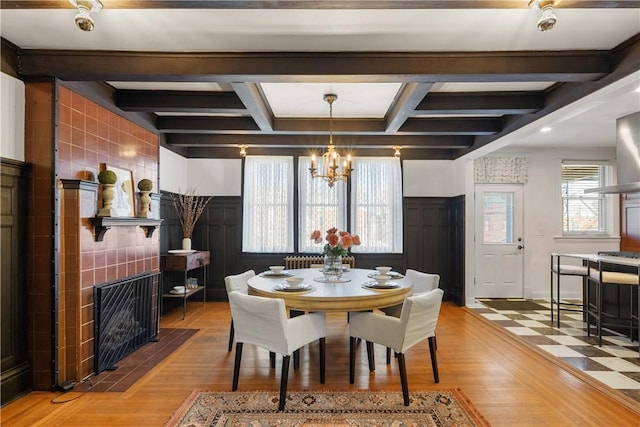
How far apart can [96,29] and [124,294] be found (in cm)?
226

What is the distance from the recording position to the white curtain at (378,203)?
218 inches

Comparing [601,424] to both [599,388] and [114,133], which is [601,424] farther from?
[114,133]

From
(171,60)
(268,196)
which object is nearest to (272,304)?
(171,60)

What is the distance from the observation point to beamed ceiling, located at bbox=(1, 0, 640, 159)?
1.97 m

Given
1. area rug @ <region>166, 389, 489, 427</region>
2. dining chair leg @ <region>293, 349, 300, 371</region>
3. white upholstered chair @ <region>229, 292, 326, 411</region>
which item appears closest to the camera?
area rug @ <region>166, 389, 489, 427</region>

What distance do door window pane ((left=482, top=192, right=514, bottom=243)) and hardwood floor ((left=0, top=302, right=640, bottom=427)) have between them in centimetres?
230

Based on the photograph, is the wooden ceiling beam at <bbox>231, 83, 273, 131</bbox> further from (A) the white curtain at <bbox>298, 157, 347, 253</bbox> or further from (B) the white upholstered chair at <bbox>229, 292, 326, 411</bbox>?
(B) the white upholstered chair at <bbox>229, 292, 326, 411</bbox>

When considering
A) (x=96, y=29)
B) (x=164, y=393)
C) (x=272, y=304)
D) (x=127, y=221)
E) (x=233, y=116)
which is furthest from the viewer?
(x=233, y=116)

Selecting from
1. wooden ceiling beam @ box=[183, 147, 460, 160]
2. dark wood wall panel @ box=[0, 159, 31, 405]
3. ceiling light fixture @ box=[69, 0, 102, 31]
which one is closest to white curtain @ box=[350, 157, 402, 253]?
wooden ceiling beam @ box=[183, 147, 460, 160]

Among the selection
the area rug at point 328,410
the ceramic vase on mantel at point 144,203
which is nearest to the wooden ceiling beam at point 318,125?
the ceramic vase on mantel at point 144,203

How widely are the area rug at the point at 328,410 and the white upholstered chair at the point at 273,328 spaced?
0.45ft

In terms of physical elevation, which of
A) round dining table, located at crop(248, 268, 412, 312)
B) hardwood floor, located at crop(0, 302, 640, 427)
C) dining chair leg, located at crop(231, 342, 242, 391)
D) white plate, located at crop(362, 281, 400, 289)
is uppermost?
white plate, located at crop(362, 281, 400, 289)

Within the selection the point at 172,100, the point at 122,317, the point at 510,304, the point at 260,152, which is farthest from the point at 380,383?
the point at 260,152

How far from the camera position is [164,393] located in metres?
2.54
